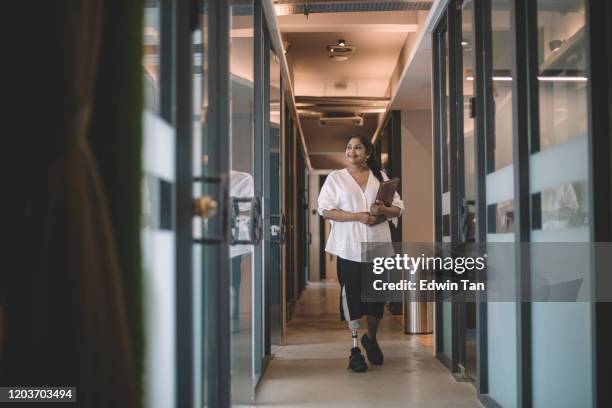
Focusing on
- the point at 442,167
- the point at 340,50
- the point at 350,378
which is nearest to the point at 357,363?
the point at 350,378

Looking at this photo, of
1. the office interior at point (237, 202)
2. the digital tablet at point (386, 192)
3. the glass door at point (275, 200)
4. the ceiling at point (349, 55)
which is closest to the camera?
the office interior at point (237, 202)

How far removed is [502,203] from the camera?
352 centimetres

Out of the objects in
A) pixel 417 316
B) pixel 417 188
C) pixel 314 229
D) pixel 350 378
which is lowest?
pixel 350 378

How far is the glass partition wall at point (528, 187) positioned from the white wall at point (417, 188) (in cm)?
393

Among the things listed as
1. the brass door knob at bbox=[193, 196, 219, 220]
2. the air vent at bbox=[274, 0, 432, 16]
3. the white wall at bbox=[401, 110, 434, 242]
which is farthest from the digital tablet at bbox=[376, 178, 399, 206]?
the white wall at bbox=[401, 110, 434, 242]

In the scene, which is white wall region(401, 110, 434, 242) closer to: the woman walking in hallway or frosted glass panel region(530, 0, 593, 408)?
the woman walking in hallway

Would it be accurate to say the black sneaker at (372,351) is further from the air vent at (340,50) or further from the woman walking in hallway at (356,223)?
the air vent at (340,50)

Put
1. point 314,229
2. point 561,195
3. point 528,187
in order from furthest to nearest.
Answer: point 314,229 < point 528,187 < point 561,195

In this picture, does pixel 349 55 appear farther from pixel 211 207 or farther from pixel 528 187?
pixel 211 207

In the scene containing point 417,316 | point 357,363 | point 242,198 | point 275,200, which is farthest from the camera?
point 417,316

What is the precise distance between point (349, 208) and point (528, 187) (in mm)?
1874

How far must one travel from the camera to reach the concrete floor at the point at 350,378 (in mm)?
3859

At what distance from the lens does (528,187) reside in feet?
10.1

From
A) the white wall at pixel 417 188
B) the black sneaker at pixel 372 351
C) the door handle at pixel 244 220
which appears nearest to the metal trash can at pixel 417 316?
the black sneaker at pixel 372 351
